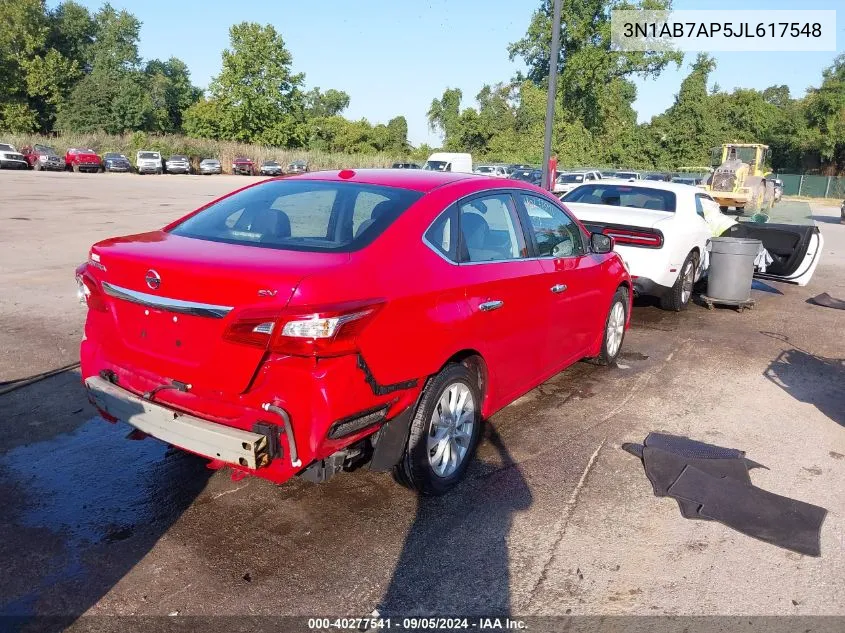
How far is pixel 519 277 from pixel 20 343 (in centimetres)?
490

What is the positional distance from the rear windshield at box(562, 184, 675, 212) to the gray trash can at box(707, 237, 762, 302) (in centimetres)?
80

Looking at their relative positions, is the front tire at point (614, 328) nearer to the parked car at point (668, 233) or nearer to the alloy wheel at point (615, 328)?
the alloy wheel at point (615, 328)

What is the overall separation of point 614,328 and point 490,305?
2.69 meters

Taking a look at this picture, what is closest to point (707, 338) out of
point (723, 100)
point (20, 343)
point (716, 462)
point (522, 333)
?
point (716, 462)

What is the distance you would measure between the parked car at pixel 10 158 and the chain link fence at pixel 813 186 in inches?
2118

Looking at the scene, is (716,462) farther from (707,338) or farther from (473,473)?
(707,338)

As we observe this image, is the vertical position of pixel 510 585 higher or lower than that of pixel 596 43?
lower

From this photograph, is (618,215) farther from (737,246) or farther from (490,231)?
(490,231)

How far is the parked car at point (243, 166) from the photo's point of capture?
56.3 m

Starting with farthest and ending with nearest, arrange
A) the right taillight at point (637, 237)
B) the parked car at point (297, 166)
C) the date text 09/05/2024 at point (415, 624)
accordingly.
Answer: the parked car at point (297, 166)
the right taillight at point (637, 237)
the date text 09/05/2024 at point (415, 624)

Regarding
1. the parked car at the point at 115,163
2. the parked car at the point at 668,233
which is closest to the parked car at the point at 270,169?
the parked car at the point at 115,163

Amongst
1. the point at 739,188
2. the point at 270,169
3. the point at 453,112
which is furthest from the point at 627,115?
the point at 739,188

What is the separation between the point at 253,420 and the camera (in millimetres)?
3002

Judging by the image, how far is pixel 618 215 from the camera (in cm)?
862
